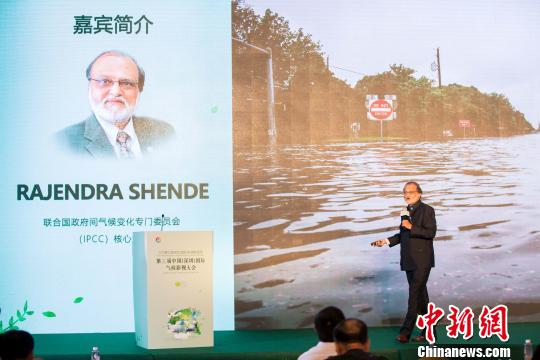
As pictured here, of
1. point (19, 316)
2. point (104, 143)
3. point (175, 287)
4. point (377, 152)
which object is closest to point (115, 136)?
point (104, 143)

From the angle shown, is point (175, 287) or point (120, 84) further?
point (120, 84)

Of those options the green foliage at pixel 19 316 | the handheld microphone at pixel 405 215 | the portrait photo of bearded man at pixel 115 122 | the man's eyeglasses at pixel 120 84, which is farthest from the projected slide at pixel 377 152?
the green foliage at pixel 19 316

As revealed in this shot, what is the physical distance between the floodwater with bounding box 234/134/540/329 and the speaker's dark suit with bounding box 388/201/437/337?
3.36 ft

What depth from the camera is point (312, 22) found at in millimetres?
7844

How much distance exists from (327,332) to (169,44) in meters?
3.91

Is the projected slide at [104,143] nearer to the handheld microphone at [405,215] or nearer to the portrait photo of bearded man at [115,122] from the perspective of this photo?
the portrait photo of bearded man at [115,122]

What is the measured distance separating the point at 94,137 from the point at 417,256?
9.15ft

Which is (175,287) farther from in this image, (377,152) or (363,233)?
(377,152)

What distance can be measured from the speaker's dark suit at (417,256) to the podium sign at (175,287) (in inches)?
54.8

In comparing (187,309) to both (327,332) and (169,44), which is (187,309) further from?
(169,44)

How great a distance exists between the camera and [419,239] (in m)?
6.63

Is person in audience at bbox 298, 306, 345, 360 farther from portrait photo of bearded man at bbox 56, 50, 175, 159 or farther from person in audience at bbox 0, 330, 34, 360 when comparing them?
portrait photo of bearded man at bbox 56, 50, 175, 159

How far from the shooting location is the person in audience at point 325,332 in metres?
4.32

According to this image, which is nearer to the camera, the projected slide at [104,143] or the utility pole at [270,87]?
the projected slide at [104,143]
